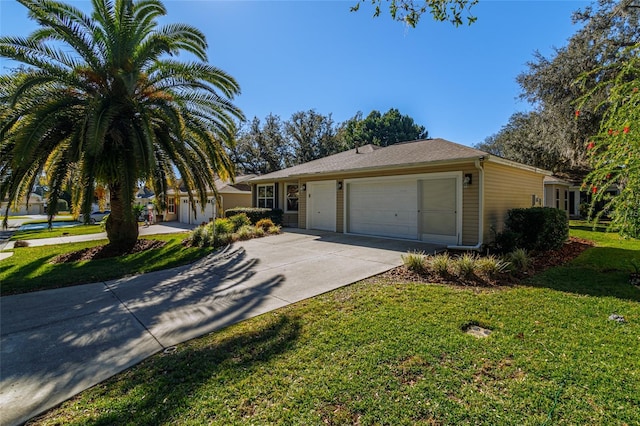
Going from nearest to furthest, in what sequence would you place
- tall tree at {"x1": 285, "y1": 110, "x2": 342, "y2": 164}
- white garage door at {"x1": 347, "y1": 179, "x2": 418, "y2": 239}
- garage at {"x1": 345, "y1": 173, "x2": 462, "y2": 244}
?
garage at {"x1": 345, "y1": 173, "x2": 462, "y2": 244}, white garage door at {"x1": 347, "y1": 179, "x2": 418, "y2": 239}, tall tree at {"x1": 285, "y1": 110, "x2": 342, "y2": 164}

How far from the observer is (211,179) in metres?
10.1

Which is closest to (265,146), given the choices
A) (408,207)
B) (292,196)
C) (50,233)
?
(292,196)

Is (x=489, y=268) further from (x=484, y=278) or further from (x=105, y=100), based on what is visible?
(x=105, y=100)

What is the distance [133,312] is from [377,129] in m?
32.4

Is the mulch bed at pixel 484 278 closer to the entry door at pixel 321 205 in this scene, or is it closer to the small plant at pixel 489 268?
the small plant at pixel 489 268

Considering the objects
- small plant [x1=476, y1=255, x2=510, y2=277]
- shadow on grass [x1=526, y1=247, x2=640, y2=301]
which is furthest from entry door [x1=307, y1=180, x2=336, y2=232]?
shadow on grass [x1=526, y1=247, x2=640, y2=301]

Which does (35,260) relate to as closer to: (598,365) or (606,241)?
(598,365)

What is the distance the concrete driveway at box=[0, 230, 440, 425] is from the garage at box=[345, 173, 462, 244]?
1946 mm

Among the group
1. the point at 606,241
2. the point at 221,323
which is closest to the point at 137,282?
the point at 221,323

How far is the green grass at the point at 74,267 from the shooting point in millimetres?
6508

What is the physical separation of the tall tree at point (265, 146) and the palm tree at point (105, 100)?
74.8ft

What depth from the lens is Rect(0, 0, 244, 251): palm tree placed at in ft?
23.8

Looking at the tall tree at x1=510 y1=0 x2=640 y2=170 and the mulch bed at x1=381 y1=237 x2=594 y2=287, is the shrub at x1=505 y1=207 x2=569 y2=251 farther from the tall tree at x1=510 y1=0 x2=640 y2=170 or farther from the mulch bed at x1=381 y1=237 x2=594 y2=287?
the tall tree at x1=510 y1=0 x2=640 y2=170

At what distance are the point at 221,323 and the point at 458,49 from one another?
35.7 feet
